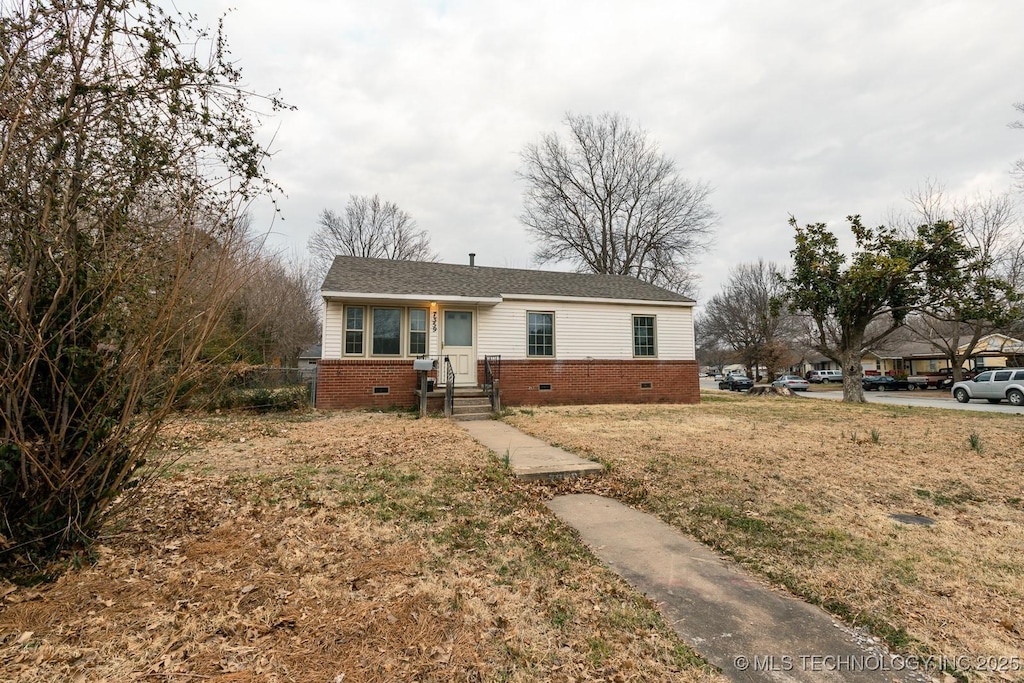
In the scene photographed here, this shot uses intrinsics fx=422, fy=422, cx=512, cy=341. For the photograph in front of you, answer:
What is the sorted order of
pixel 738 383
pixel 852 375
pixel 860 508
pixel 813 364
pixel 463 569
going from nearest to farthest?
pixel 463 569 → pixel 860 508 → pixel 852 375 → pixel 738 383 → pixel 813 364

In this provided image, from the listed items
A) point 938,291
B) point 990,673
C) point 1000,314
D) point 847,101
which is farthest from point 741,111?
point 990,673

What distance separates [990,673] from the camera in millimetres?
1900

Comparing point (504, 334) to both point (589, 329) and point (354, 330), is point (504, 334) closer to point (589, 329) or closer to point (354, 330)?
point (589, 329)

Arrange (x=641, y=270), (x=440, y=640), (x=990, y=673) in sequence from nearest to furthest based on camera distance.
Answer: (x=990, y=673), (x=440, y=640), (x=641, y=270)

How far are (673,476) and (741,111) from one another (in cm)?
1269

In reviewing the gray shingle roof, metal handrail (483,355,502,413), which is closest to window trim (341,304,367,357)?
the gray shingle roof

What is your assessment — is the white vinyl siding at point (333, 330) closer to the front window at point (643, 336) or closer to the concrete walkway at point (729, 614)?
the concrete walkway at point (729, 614)

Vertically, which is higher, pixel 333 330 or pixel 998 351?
pixel 998 351

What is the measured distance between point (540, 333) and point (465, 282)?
297 centimetres

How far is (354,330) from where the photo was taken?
11969 millimetres

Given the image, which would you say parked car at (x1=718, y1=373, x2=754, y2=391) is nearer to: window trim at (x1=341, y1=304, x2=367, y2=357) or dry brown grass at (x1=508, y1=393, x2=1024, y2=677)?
dry brown grass at (x1=508, y1=393, x2=1024, y2=677)

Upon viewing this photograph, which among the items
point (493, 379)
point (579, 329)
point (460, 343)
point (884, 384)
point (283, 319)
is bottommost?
point (884, 384)

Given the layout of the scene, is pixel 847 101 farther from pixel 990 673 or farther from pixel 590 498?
pixel 990 673

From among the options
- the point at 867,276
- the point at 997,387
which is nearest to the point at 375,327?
the point at 867,276
